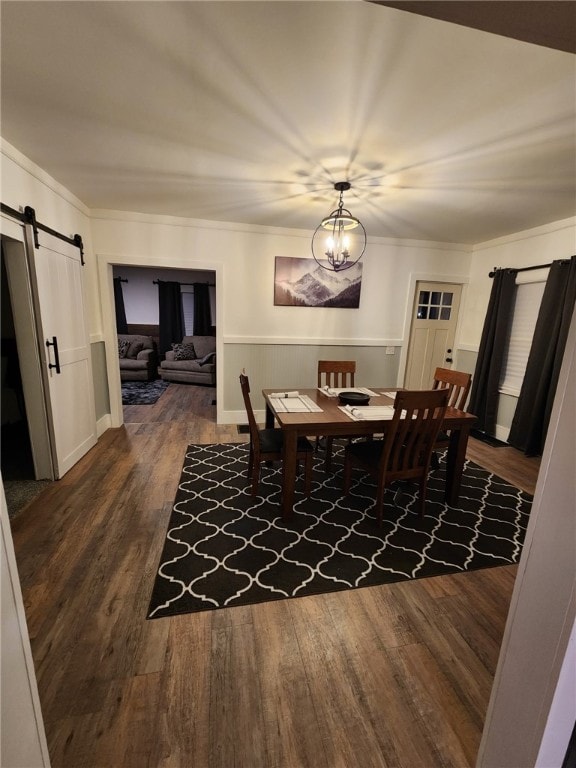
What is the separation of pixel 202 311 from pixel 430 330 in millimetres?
5154

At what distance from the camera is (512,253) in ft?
12.2

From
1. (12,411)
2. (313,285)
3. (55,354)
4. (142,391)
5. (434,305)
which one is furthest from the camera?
(142,391)

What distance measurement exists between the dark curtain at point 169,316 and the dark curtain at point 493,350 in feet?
20.4

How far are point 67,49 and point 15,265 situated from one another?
58.9 inches

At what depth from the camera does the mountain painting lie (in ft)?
12.8

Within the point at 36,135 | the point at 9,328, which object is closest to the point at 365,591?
the point at 36,135

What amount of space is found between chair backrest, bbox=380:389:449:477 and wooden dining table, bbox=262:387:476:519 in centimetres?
14

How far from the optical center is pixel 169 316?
24.4ft

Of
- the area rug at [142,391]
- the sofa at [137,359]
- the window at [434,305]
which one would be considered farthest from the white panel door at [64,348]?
the window at [434,305]

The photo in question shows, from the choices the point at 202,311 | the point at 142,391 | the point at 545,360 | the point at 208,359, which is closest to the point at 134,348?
the point at 142,391

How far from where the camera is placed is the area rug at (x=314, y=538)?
1.68 metres

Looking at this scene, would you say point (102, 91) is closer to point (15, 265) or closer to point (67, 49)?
point (67, 49)

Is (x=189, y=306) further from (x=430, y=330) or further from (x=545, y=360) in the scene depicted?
(x=545, y=360)

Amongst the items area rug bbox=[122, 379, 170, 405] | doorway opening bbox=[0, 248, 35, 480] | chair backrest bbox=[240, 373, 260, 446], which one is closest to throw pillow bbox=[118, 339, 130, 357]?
area rug bbox=[122, 379, 170, 405]
